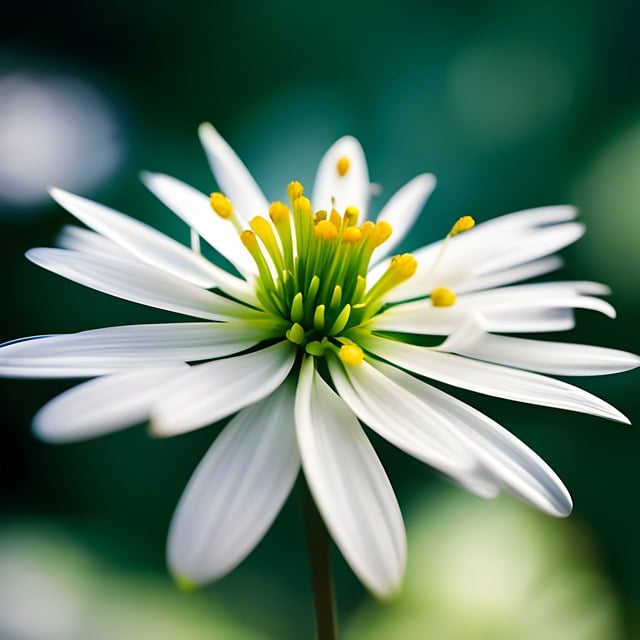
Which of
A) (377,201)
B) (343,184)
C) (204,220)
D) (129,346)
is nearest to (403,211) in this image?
(343,184)

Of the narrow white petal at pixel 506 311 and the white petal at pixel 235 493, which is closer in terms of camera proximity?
the white petal at pixel 235 493

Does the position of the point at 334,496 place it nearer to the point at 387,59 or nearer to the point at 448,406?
the point at 448,406

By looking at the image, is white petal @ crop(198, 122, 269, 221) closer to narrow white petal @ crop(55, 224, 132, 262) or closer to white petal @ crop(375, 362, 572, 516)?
narrow white petal @ crop(55, 224, 132, 262)

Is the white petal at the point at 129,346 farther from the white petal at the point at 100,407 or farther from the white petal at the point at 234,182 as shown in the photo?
the white petal at the point at 234,182

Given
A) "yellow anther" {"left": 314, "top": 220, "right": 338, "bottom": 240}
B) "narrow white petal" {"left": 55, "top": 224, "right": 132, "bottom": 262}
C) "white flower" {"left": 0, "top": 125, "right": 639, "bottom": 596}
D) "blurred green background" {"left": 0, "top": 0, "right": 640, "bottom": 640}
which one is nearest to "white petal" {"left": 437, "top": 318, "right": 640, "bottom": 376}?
"white flower" {"left": 0, "top": 125, "right": 639, "bottom": 596}

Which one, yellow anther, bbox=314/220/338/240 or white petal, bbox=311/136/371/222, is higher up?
white petal, bbox=311/136/371/222

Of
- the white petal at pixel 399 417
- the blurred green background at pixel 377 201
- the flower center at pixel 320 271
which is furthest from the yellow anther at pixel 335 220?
the blurred green background at pixel 377 201

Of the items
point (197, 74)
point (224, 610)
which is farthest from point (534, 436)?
point (197, 74)

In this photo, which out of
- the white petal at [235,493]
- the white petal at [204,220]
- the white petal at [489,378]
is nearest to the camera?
the white petal at [235,493]
